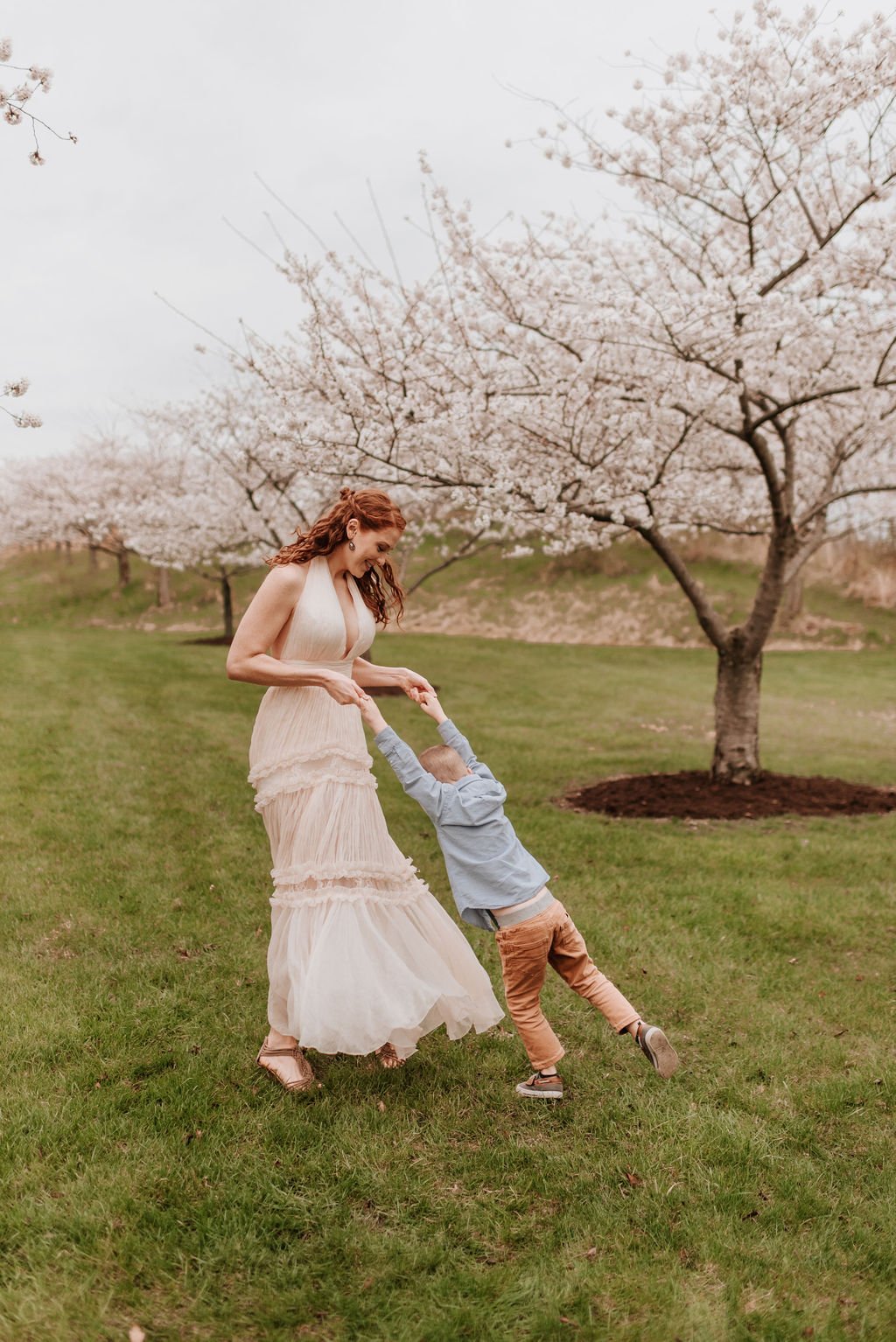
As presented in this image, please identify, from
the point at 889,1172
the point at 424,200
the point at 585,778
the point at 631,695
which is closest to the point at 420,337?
the point at 424,200

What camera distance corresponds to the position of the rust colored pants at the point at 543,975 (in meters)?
3.99

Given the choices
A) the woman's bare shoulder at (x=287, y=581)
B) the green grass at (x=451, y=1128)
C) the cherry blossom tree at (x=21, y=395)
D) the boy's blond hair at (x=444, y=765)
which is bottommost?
the green grass at (x=451, y=1128)

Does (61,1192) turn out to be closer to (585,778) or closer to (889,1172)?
(889,1172)

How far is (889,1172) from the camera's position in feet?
12.3

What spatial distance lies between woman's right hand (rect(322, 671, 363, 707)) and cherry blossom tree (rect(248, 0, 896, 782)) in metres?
5.12

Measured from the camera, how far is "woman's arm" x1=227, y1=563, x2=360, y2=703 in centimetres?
396

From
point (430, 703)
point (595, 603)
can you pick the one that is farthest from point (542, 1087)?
point (595, 603)

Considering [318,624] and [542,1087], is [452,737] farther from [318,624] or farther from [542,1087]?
[542,1087]

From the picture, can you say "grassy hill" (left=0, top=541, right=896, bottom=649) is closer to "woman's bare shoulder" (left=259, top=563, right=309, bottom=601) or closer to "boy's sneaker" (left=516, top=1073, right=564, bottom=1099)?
"woman's bare shoulder" (left=259, top=563, right=309, bottom=601)

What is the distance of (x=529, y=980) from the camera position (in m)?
4.06

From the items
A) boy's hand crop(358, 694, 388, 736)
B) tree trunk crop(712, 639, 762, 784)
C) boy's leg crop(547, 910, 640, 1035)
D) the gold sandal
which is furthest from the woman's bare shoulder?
tree trunk crop(712, 639, 762, 784)

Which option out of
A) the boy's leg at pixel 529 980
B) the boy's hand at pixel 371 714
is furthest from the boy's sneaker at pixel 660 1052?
the boy's hand at pixel 371 714

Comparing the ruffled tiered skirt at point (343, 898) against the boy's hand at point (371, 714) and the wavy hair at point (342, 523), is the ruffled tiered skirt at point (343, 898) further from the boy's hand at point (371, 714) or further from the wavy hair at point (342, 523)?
the wavy hair at point (342, 523)

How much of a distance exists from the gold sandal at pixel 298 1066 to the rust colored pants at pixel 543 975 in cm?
95
